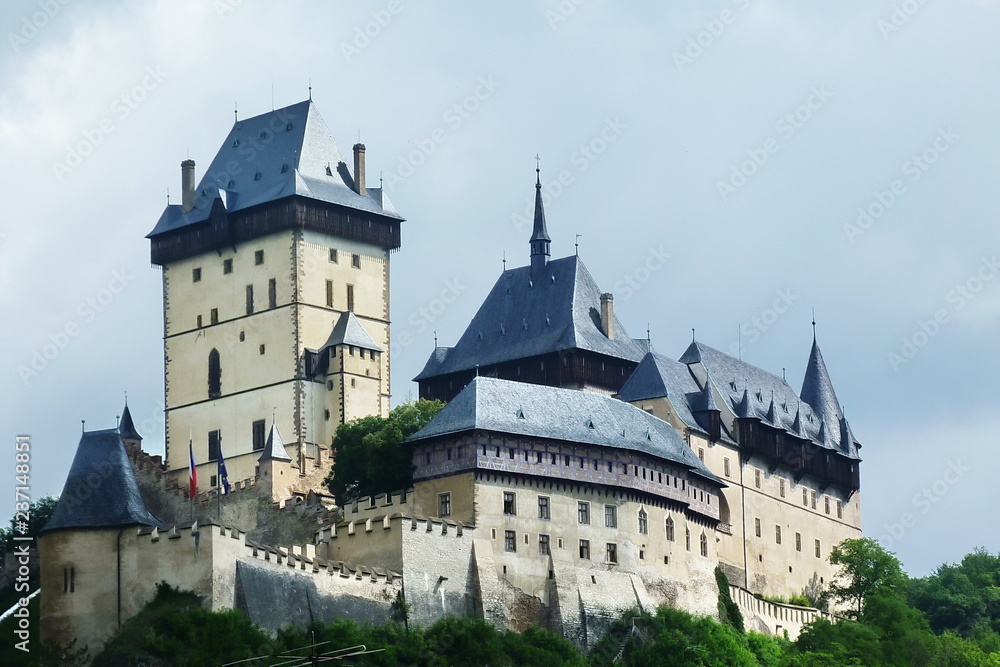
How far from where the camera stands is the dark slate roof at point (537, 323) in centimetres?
→ 9838

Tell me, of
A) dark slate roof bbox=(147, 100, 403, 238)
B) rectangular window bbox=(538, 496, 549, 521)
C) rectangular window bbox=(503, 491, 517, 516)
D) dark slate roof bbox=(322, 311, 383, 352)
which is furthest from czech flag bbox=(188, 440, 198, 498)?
rectangular window bbox=(538, 496, 549, 521)

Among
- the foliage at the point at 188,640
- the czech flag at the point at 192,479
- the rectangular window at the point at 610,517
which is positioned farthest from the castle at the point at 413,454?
the foliage at the point at 188,640

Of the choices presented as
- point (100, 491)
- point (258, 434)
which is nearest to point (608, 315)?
point (258, 434)

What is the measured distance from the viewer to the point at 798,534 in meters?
103

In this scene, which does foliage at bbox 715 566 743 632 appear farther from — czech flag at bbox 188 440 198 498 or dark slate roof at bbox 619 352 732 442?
czech flag at bbox 188 440 198 498

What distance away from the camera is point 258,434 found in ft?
317

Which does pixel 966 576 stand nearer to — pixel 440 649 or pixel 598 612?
pixel 598 612

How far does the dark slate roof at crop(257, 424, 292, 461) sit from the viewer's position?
90125 mm

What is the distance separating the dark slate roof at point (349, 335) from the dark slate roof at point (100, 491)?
59.7ft

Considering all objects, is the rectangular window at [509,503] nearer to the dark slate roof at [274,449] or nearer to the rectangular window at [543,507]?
the rectangular window at [543,507]

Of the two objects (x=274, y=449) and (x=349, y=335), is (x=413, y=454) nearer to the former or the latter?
(x=274, y=449)

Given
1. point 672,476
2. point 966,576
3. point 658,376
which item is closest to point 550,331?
point 658,376

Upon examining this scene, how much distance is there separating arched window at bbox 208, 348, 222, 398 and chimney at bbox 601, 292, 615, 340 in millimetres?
13938

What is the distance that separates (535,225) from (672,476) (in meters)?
19.0
